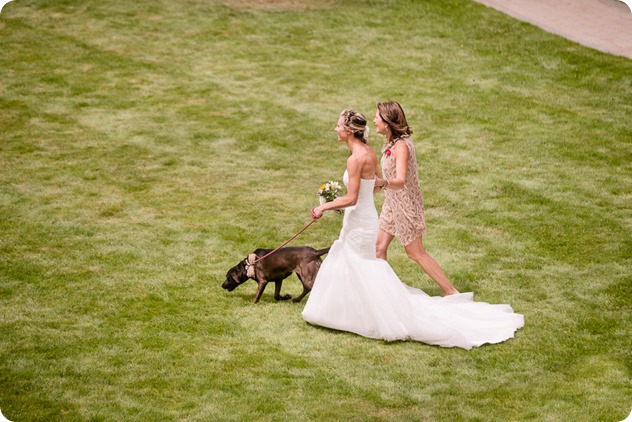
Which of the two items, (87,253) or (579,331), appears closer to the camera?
(579,331)

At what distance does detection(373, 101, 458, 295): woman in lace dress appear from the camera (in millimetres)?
11391

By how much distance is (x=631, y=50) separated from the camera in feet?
70.7

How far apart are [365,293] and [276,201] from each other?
492 cm

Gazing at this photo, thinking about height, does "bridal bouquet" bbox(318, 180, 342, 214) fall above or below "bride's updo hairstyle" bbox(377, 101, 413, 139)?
below

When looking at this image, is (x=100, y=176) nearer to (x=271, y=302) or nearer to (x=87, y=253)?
(x=87, y=253)

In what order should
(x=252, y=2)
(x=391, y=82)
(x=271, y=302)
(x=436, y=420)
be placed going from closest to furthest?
(x=436, y=420) < (x=271, y=302) < (x=391, y=82) < (x=252, y=2)

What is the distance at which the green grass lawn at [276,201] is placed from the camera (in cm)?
1015

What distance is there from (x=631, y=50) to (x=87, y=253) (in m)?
13.3

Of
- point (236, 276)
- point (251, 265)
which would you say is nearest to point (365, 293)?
point (251, 265)

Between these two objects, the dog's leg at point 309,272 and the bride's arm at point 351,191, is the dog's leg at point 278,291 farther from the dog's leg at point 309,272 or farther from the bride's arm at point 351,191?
the bride's arm at point 351,191

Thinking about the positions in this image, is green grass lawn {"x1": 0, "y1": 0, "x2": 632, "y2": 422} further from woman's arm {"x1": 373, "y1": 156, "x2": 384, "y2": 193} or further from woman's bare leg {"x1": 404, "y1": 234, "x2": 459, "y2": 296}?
woman's arm {"x1": 373, "y1": 156, "x2": 384, "y2": 193}

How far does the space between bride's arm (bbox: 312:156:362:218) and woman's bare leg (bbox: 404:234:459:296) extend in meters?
1.35

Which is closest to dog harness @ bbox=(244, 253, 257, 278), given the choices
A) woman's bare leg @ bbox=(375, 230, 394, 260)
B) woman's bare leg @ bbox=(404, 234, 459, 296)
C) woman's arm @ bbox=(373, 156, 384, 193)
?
woman's bare leg @ bbox=(375, 230, 394, 260)

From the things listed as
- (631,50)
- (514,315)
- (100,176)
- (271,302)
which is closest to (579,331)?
(514,315)
